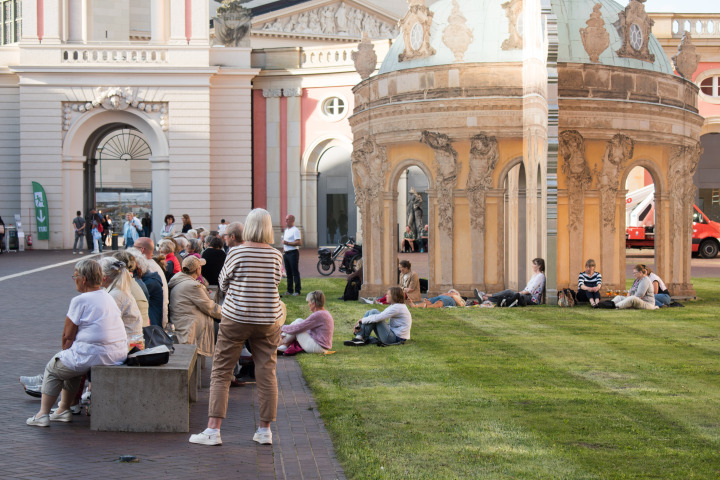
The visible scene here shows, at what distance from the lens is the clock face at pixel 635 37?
22406 millimetres

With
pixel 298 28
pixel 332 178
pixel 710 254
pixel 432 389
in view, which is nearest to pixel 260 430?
pixel 432 389

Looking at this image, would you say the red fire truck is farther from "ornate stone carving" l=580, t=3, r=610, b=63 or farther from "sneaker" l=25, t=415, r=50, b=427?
"sneaker" l=25, t=415, r=50, b=427

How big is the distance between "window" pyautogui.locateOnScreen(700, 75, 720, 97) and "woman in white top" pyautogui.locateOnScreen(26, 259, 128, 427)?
40.4m

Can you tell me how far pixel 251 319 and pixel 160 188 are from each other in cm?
3731

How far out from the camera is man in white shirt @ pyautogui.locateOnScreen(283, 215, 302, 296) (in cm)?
2388

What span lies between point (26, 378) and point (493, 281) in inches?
506

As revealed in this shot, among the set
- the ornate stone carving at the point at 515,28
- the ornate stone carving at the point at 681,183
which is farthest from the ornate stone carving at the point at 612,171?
the ornate stone carving at the point at 515,28

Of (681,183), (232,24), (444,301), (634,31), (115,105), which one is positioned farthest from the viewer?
(232,24)

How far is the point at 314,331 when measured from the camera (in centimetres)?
1480

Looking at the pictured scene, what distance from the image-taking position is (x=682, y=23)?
4478 centimetres

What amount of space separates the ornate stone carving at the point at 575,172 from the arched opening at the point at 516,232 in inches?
99.3

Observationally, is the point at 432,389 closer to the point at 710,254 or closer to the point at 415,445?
the point at 415,445

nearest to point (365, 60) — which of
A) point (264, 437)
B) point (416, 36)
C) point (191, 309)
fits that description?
point (416, 36)

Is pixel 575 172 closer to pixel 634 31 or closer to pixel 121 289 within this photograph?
pixel 634 31
